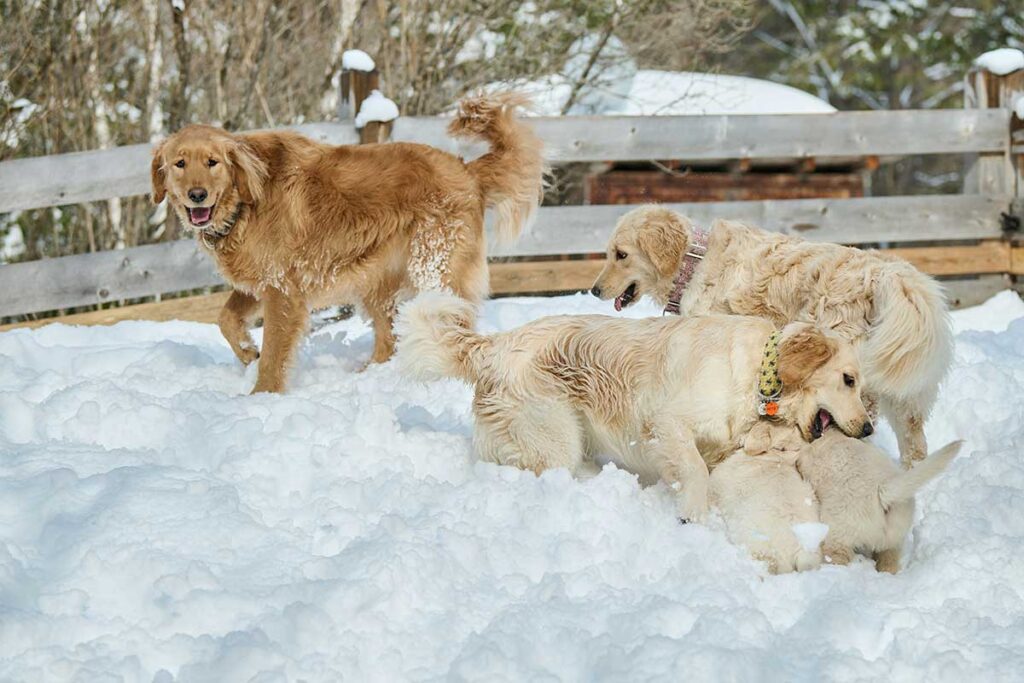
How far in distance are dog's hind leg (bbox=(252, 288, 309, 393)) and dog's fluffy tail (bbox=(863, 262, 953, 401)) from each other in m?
3.25

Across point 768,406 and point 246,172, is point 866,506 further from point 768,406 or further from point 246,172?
point 246,172

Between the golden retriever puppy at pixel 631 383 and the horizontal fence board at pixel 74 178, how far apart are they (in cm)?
416

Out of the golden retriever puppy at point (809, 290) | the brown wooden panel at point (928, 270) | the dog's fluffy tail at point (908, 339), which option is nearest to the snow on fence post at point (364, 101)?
the brown wooden panel at point (928, 270)

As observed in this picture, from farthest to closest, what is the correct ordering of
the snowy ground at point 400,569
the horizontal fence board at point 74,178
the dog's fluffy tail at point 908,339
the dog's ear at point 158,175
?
1. the horizontal fence board at point 74,178
2. the dog's ear at point 158,175
3. the dog's fluffy tail at point 908,339
4. the snowy ground at point 400,569

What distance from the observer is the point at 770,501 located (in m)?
3.94

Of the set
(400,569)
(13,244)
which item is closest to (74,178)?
(13,244)

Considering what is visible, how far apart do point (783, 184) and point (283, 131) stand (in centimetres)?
834

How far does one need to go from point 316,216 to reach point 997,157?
6.15 meters

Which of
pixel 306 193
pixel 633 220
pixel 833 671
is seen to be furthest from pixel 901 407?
pixel 306 193

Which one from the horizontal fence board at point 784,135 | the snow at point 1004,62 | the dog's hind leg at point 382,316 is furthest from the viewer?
the snow at point 1004,62

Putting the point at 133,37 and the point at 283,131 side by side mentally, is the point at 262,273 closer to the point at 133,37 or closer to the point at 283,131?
the point at 283,131

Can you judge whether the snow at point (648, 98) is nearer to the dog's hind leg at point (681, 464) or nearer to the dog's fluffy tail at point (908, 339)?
the dog's fluffy tail at point (908, 339)

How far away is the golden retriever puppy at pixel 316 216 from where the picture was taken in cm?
625

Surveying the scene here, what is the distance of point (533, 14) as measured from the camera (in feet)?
36.5
